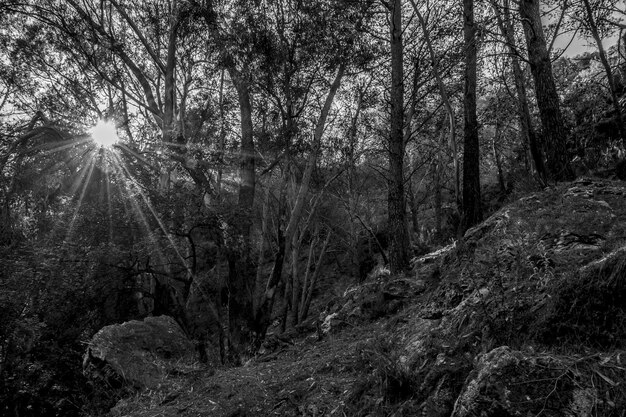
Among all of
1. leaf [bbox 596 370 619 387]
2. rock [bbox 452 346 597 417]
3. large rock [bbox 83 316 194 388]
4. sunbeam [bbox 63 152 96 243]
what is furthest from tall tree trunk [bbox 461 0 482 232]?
sunbeam [bbox 63 152 96 243]

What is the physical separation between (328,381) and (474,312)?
1.69 metres

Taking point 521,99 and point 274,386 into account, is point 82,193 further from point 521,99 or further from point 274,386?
point 521,99

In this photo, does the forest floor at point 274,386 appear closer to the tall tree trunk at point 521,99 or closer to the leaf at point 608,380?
the leaf at point 608,380

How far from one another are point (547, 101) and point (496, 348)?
5.61 m

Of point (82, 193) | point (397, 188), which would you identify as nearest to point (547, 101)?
point (397, 188)

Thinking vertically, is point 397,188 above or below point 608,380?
above

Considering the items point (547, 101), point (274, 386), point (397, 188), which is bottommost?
point (274, 386)

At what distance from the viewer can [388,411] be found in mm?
2902

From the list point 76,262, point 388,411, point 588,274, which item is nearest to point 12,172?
point 76,262

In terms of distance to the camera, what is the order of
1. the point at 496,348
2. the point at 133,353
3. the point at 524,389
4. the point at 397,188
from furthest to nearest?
1. the point at 397,188
2. the point at 133,353
3. the point at 496,348
4. the point at 524,389

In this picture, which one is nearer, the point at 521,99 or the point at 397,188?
the point at 397,188

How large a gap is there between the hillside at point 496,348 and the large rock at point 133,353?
1.89ft

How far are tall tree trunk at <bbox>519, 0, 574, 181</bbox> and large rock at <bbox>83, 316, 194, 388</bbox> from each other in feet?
22.7

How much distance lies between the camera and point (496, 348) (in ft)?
7.41
